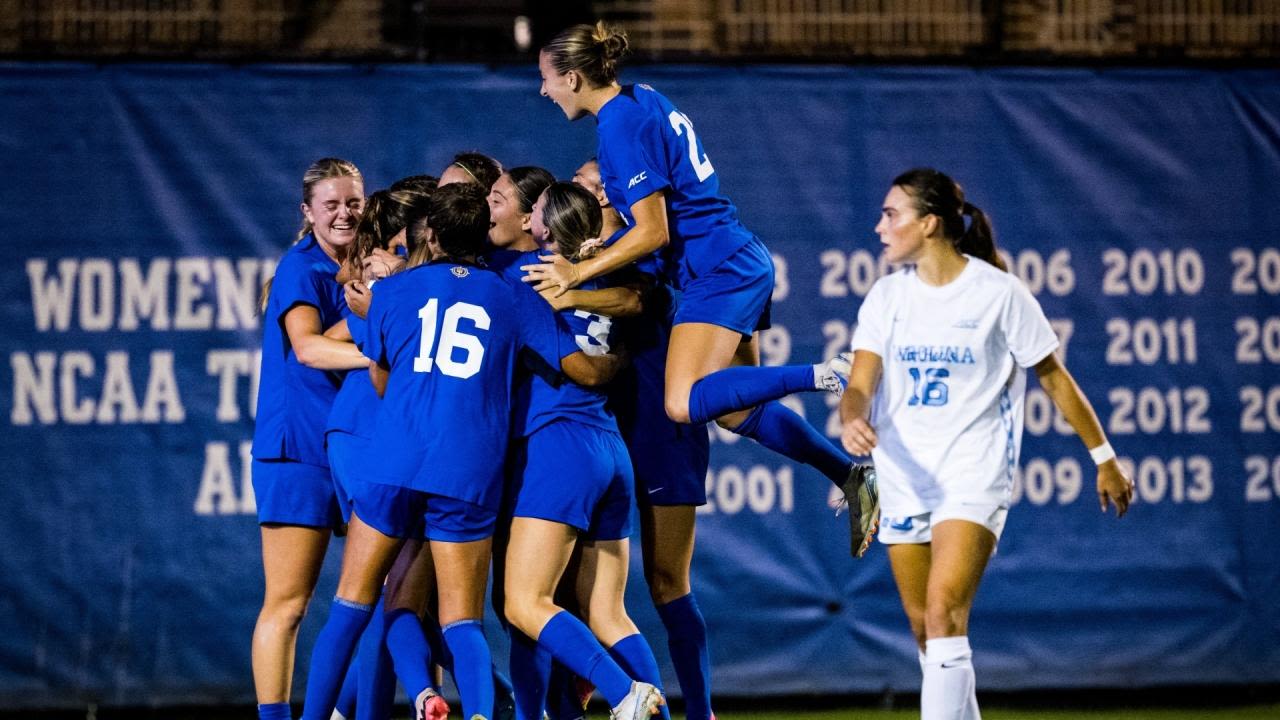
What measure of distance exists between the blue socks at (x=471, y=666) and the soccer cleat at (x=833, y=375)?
1358mm

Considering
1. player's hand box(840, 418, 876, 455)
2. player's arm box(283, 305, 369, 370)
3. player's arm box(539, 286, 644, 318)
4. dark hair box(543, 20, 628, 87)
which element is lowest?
player's hand box(840, 418, 876, 455)

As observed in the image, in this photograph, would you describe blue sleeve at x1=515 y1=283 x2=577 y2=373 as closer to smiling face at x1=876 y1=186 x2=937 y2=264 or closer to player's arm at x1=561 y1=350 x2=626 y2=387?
player's arm at x1=561 y1=350 x2=626 y2=387

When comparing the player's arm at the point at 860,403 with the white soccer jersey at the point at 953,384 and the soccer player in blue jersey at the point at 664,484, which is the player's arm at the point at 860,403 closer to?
the white soccer jersey at the point at 953,384

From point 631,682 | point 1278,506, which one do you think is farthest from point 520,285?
point 1278,506

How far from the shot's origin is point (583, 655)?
4.68 meters

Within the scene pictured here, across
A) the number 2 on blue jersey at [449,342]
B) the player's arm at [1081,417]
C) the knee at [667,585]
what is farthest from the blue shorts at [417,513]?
the player's arm at [1081,417]

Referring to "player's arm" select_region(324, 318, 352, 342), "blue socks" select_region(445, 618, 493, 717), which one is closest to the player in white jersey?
"blue socks" select_region(445, 618, 493, 717)

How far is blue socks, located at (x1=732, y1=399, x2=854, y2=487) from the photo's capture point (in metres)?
5.59

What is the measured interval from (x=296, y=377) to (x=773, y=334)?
2753mm

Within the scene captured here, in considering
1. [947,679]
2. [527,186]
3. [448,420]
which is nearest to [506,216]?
[527,186]

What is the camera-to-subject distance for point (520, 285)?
4.95 metres

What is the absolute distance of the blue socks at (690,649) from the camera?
5406 mm

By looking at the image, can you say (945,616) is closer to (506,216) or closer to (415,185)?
(506,216)

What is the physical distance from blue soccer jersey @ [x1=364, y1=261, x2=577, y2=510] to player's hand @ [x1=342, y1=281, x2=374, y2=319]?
1.03ft
